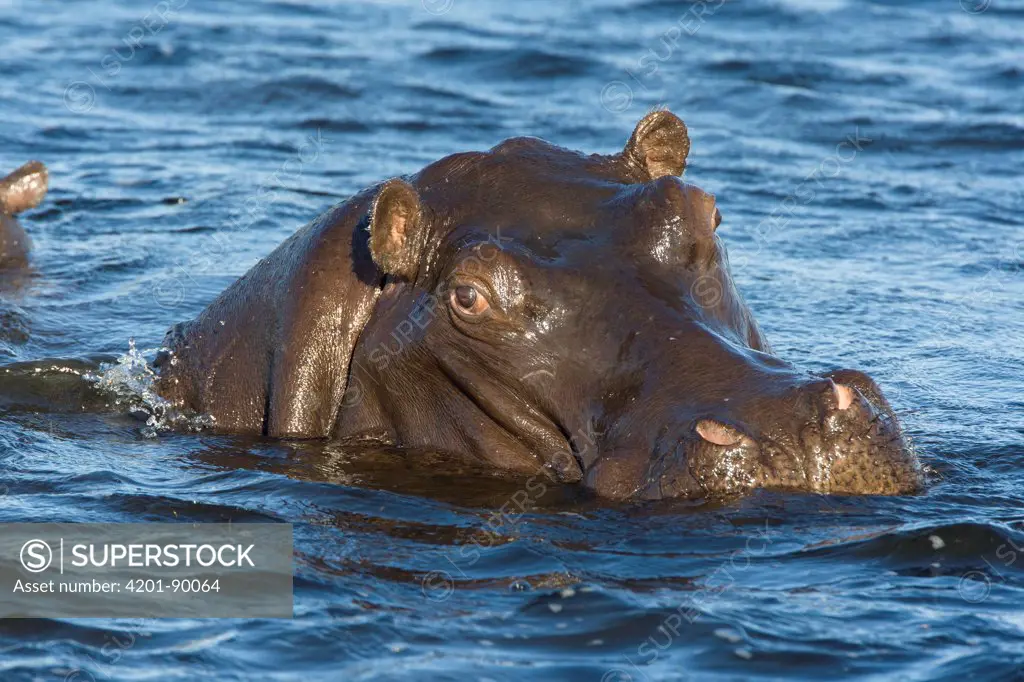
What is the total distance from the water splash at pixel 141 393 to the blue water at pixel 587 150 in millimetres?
100

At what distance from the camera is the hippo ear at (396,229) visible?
24.7ft

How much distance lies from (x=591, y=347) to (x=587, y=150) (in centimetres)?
1153

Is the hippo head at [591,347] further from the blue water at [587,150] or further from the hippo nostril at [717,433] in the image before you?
the blue water at [587,150]

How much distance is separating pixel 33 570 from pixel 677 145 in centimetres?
393

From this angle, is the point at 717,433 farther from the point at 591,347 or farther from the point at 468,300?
the point at 468,300

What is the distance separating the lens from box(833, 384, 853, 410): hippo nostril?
6391mm

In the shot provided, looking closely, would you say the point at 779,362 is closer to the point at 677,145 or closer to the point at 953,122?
the point at 677,145

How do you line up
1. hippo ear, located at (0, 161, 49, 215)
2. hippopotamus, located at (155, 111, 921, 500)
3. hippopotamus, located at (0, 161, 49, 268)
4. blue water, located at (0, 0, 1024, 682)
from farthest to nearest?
hippo ear, located at (0, 161, 49, 215), hippopotamus, located at (0, 161, 49, 268), hippopotamus, located at (155, 111, 921, 500), blue water, located at (0, 0, 1024, 682)

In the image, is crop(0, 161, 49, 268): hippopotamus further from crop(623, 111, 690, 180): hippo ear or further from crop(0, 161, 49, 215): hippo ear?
crop(623, 111, 690, 180): hippo ear

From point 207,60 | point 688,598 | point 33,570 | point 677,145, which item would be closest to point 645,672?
point 688,598

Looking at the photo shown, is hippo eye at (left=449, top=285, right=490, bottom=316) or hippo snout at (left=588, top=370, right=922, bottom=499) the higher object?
hippo eye at (left=449, top=285, right=490, bottom=316)

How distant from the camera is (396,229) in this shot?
764cm

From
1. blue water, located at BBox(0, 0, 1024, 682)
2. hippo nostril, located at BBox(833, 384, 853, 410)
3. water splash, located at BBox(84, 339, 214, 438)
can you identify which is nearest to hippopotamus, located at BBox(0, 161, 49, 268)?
A: blue water, located at BBox(0, 0, 1024, 682)

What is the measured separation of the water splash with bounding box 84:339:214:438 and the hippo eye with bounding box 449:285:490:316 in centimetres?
202
